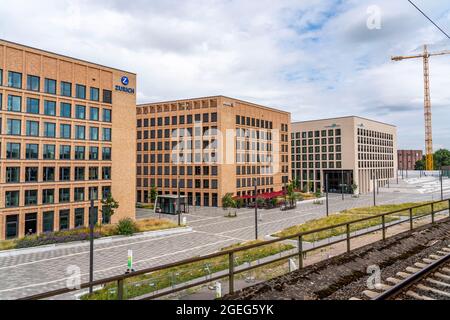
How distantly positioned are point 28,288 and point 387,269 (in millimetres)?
20713

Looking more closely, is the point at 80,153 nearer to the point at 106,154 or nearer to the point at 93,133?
the point at 93,133

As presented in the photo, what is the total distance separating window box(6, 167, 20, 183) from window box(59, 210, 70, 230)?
6205 millimetres

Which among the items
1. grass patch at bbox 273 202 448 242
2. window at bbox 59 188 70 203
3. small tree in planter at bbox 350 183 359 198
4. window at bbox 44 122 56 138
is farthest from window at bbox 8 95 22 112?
small tree in planter at bbox 350 183 359 198

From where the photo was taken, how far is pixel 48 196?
125ft

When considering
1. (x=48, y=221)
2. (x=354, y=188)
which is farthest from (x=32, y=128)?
(x=354, y=188)

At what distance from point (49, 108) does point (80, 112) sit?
382 cm

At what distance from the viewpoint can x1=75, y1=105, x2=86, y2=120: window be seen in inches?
1633

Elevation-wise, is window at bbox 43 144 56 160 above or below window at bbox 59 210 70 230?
above

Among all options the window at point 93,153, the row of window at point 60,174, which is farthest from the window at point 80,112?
the row of window at point 60,174

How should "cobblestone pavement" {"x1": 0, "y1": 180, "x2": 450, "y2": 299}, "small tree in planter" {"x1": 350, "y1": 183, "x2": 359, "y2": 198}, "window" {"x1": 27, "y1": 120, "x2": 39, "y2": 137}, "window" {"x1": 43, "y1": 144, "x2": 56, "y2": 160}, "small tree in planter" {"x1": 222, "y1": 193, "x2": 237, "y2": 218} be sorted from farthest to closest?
"small tree in planter" {"x1": 350, "y1": 183, "x2": 359, "y2": 198} → "small tree in planter" {"x1": 222, "y1": 193, "x2": 237, "y2": 218} → "window" {"x1": 43, "y1": 144, "x2": 56, "y2": 160} → "window" {"x1": 27, "y1": 120, "x2": 39, "y2": 137} → "cobblestone pavement" {"x1": 0, "y1": 180, "x2": 450, "y2": 299}

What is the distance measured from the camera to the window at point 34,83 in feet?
121

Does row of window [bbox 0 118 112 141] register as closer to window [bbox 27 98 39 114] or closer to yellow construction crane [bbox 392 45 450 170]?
window [bbox 27 98 39 114]
